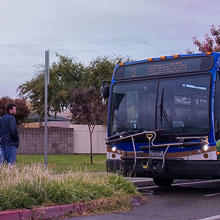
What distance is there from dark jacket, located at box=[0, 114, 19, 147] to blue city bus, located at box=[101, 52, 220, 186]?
237 centimetres

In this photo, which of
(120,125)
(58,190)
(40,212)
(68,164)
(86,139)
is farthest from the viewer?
(86,139)

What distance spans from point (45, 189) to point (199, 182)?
7680 mm

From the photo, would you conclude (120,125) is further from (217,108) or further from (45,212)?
(45,212)

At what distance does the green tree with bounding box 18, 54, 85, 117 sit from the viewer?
37.5 metres

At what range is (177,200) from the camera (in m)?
10.6

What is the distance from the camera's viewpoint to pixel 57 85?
126 feet

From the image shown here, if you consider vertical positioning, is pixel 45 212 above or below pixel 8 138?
below

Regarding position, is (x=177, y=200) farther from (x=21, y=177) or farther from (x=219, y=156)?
(x=21, y=177)

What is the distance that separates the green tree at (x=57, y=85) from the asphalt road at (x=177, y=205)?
24544 mm

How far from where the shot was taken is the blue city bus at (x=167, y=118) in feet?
34.7

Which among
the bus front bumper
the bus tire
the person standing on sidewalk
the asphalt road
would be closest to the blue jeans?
the person standing on sidewalk

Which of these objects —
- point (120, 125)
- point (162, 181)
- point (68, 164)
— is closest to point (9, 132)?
point (120, 125)

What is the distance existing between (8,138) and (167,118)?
13.0 ft

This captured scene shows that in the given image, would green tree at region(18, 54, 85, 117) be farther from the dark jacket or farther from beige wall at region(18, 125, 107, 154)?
the dark jacket
